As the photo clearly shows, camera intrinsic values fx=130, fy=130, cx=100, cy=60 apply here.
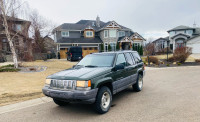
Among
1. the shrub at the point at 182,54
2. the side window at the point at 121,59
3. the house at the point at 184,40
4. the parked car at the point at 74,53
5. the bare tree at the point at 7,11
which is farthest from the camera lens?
the house at the point at 184,40

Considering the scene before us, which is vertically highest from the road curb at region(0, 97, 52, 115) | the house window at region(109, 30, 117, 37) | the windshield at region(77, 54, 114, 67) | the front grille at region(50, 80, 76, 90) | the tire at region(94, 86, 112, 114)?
the house window at region(109, 30, 117, 37)

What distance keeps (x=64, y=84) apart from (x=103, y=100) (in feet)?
4.19

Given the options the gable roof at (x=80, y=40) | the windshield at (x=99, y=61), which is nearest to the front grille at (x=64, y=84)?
the windshield at (x=99, y=61)

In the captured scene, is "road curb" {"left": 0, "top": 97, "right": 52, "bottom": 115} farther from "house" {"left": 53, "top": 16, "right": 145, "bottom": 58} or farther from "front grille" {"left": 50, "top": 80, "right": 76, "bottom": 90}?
"house" {"left": 53, "top": 16, "right": 145, "bottom": 58}

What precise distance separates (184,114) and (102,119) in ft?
7.56

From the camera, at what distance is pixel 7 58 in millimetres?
19891

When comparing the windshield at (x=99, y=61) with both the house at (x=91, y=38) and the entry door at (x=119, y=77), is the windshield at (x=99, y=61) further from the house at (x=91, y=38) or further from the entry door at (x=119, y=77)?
the house at (x=91, y=38)

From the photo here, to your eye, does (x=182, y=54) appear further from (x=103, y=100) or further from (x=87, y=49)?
(x=87, y=49)

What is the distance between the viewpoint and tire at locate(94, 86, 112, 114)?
3.71m

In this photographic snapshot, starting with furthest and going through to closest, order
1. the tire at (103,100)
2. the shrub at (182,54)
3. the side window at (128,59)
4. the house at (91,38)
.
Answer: the house at (91,38) < the shrub at (182,54) < the side window at (128,59) < the tire at (103,100)

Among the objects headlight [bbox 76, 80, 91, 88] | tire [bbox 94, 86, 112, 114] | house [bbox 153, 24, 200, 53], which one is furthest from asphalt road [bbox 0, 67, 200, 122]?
house [bbox 153, 24, 200, 53]

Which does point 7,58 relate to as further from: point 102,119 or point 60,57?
point 102,119

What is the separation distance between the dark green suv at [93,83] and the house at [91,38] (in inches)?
951

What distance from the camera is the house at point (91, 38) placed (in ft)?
93.2
